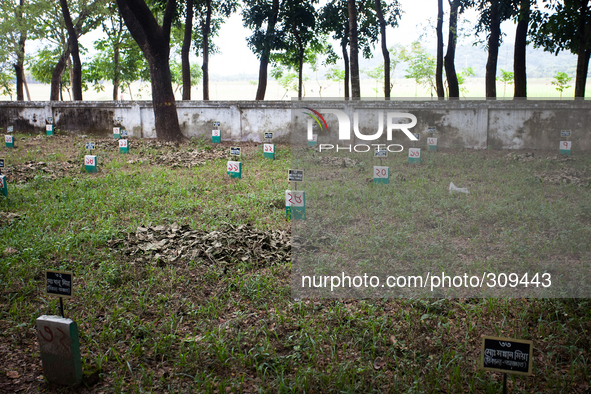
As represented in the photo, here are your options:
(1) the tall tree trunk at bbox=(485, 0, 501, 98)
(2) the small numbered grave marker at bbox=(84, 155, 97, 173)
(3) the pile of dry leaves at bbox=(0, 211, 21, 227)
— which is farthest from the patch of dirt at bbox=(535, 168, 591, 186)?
(2) the small numbered grave marker at bbox=(84, 155, 97, 173)

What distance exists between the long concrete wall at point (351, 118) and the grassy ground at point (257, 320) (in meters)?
5.46

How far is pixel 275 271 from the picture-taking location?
13.3 ft

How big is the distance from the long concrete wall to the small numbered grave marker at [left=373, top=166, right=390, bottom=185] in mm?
3017

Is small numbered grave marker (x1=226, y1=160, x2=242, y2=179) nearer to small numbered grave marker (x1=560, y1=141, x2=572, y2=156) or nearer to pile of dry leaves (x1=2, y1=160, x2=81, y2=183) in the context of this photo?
pile of dry leaves (x1=2, y1=160, x2=81, y2=183)

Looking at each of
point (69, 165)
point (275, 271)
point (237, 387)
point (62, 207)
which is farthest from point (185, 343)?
point (69, 165)

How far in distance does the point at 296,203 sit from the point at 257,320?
90.8 inches

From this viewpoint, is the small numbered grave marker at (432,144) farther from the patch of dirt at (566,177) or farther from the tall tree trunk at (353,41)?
the tall tree trunk at (353,41)

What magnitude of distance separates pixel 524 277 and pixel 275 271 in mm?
2225

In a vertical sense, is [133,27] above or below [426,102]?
above

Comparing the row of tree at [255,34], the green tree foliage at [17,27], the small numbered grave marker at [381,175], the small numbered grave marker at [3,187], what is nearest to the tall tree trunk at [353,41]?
the row of tree at [255,34]

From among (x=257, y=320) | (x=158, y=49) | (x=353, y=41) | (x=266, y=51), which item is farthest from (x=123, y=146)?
(x=257, y=320)

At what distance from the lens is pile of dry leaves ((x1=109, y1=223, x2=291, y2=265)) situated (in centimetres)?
432

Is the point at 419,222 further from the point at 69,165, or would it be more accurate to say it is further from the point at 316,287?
the point at 69,165

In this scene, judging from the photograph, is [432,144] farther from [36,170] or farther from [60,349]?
[60,349]
